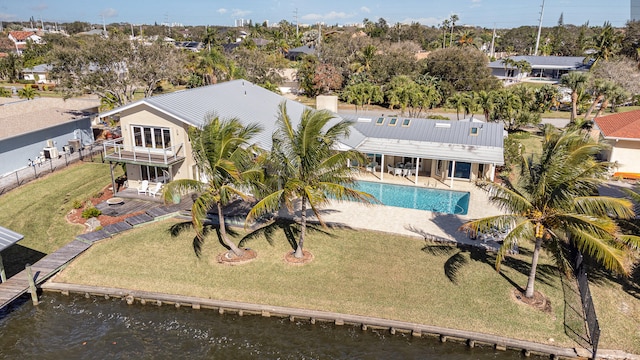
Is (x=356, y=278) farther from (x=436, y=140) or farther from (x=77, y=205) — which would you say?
(x=77, y=205)

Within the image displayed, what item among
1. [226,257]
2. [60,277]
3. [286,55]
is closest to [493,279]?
[226,257]

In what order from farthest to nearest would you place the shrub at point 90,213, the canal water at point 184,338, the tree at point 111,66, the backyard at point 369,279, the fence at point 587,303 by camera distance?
the tree at point 111,66
the shrub at point 90,213
the backyard at point 369,279
the canal water at point 184,338
the fence at point 587,303

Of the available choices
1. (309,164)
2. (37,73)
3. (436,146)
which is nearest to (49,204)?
(309,164)

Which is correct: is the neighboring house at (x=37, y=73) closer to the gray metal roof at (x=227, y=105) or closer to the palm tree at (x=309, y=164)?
the gray metal roof at (x=227, y=105)

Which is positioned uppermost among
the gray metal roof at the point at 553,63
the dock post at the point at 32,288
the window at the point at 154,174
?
the gray metal roof at the point at 553,63

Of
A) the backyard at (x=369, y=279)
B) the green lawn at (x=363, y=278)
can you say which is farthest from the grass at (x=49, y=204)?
the green lawn at (x=363, y=278)

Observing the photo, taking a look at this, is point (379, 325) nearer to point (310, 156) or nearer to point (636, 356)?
point (310, 156)
